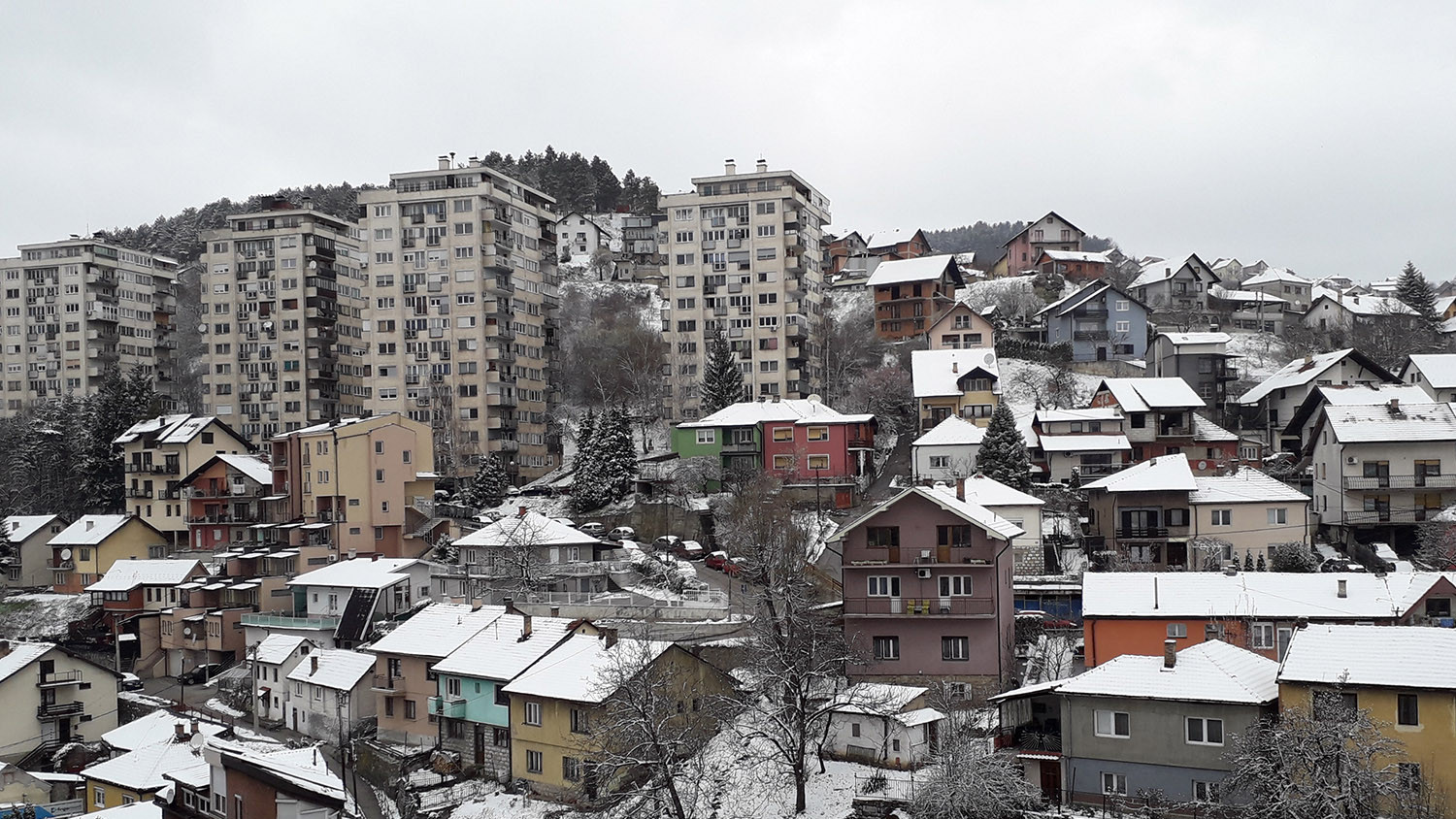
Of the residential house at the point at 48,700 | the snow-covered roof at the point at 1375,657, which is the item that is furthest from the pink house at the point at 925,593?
the residential house at the point at 48,700

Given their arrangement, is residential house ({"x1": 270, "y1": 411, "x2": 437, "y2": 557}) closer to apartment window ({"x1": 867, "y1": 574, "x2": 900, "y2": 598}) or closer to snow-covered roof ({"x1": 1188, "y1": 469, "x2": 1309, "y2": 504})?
apartment window ({"x1": 867, "y1": 574, "x2": 900, "y2": 598})

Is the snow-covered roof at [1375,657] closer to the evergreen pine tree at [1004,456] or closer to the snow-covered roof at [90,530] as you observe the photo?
the evergreen pine tree at [1004,456]

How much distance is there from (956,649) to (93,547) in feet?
161

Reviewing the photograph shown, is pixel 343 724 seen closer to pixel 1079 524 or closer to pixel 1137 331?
pixel 1079 524

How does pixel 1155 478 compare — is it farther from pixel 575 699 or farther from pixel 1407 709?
pixel 575 699

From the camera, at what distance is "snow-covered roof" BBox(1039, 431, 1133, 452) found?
60.4 meters

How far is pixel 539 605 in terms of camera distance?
5134 cm

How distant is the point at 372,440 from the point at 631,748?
119ft

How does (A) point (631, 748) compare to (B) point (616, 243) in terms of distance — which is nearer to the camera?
Answer: (A) point (631, 748)

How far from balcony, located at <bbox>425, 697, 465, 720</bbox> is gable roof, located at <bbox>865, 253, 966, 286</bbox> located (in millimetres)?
53869

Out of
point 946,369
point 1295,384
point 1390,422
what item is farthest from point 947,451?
point 1295,384

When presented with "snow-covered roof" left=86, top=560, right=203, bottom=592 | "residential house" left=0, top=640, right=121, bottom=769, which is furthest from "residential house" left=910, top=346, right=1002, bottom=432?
"residential house" left=0, top=640, right=121, bottom=769

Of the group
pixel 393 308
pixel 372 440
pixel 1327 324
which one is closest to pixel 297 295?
pixel 393 308

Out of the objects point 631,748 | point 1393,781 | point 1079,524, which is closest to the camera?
point 1393,781
